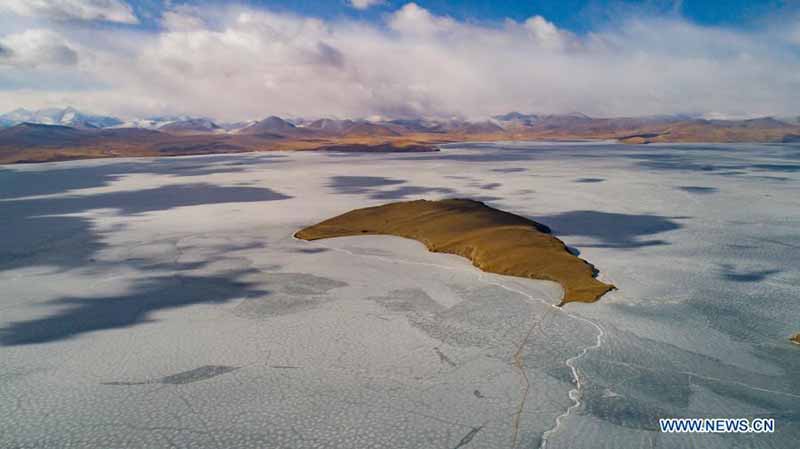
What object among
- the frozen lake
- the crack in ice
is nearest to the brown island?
the frozen lake

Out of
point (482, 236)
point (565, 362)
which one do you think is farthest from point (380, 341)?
point (482, 236)

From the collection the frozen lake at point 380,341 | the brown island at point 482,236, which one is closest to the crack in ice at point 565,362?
the frozen lake at point 380,341

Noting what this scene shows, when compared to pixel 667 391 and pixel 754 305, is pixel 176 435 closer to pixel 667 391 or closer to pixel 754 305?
pixel 667 391

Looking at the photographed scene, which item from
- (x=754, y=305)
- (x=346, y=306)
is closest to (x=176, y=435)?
(x=346, y=306)

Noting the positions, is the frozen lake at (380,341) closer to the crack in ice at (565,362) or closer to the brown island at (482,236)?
the crack in ice at (565,362)

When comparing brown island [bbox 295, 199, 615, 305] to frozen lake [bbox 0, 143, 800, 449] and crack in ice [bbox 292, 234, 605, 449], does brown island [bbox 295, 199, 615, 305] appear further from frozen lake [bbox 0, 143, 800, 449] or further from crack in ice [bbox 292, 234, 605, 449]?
crack in ice [bbox 292, 234, 605, 449]
